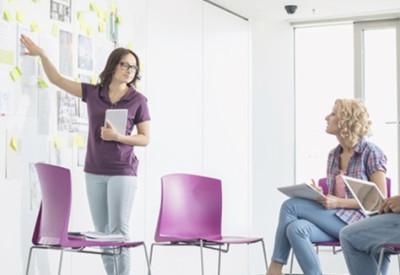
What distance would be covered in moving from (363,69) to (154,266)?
2770 mm

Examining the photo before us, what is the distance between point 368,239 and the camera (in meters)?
3.61

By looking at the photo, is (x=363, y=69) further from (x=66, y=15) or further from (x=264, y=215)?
(x=66, y=15)

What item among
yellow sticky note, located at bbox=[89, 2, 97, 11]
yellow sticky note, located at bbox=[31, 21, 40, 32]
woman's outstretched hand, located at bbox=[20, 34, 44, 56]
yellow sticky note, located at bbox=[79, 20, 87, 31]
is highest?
yellow sticky note, located at bbox=[89, 2, 97, 11]

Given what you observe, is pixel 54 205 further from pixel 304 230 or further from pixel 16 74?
pixel 304 230

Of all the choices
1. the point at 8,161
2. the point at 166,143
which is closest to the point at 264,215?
the point at 166,143

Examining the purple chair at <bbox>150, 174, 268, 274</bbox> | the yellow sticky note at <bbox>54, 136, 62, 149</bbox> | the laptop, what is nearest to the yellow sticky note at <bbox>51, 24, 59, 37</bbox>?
the yellow sticky note at <bbox>54, 136, 62, 149</bbox>

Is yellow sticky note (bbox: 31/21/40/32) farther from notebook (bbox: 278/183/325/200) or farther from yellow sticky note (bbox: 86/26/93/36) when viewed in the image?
notebook (bbox: 278/183/325/200)

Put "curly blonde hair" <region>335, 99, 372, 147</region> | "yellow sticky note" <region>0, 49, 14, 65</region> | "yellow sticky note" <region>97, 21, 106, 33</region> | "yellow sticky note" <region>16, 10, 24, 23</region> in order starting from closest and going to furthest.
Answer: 1. "yellow sticky note" <region>0, 49, 14, 65</region>
2. "yellow sticky note" <region>16, 10, 24, 23</region>
3. "curly blonde hair" <region>335, 99, 372, 147</region>
4. "yellow sticky note" <region>97, 21, 106, 33</region>

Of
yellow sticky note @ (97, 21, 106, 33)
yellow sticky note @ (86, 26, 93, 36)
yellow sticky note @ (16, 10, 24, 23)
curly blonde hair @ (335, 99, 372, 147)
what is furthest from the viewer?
yellow sticky note @ (97, 21, 106, 33)

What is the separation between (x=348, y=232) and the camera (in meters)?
3.67

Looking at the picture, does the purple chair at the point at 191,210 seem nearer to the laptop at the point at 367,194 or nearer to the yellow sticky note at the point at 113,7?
the laptop at the point at 367,194

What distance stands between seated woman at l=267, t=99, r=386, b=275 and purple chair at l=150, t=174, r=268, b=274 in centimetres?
38

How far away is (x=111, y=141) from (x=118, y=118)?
16cm

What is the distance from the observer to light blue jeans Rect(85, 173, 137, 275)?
3.98m
